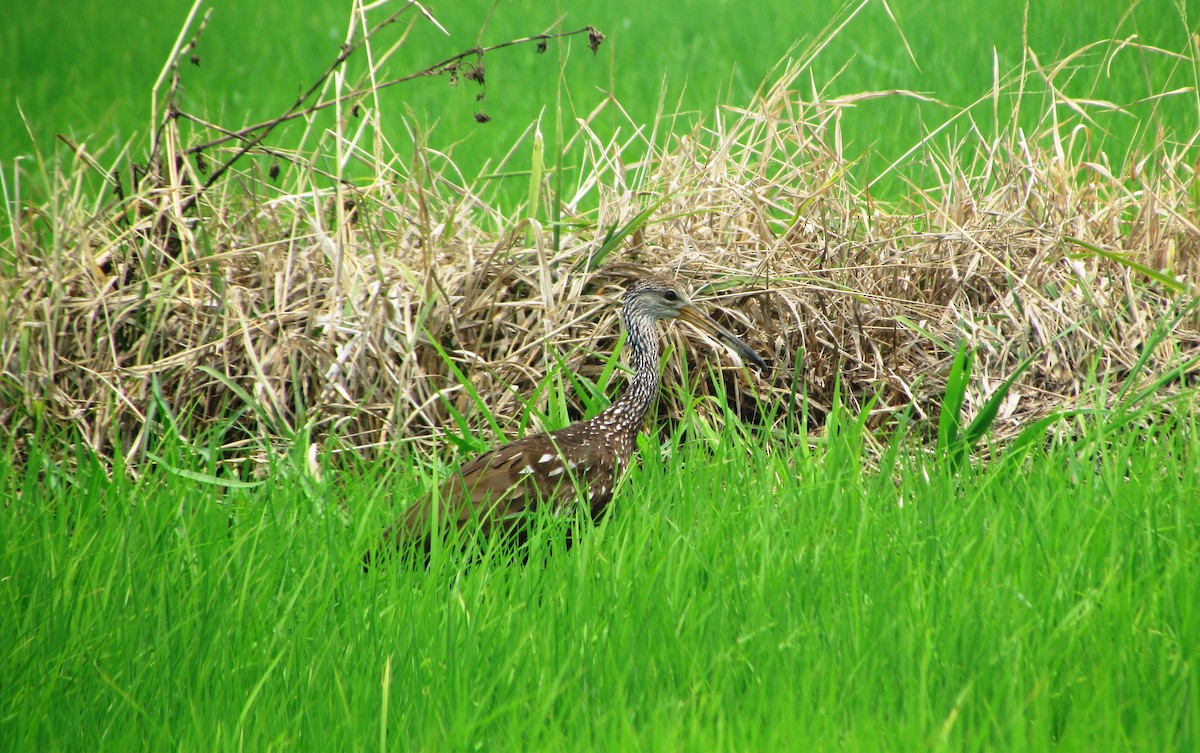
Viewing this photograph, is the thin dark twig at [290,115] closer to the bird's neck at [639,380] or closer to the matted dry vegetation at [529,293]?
the matted dry vegetation at [529,293]

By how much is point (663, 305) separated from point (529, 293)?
2.94 ft

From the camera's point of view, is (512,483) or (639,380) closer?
(512,483)

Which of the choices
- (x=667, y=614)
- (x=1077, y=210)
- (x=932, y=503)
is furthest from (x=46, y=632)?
(x=1077, y=210)

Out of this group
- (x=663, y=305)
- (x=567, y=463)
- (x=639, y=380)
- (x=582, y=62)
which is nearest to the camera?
(x=567, y=463)

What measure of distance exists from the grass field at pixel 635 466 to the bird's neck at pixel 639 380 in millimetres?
151

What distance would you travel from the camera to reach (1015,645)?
2467mm

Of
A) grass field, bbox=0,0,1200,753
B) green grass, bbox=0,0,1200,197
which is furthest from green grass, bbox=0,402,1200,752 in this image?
green grass, bbox=0,0,1200,197

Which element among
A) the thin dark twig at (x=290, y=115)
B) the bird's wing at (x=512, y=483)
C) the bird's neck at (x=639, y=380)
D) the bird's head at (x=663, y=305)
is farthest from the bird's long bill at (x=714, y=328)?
the thin dark twig at (x=290, y=115)

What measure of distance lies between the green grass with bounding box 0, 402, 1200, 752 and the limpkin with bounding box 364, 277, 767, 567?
19 cm

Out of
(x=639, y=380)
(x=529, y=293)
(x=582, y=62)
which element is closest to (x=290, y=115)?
(x=529, y=293)

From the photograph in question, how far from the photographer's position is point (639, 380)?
13.8 ft

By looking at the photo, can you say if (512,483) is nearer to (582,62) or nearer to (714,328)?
(714,328)

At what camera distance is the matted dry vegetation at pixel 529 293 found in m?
4.64

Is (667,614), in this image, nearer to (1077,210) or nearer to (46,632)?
(46,632)
